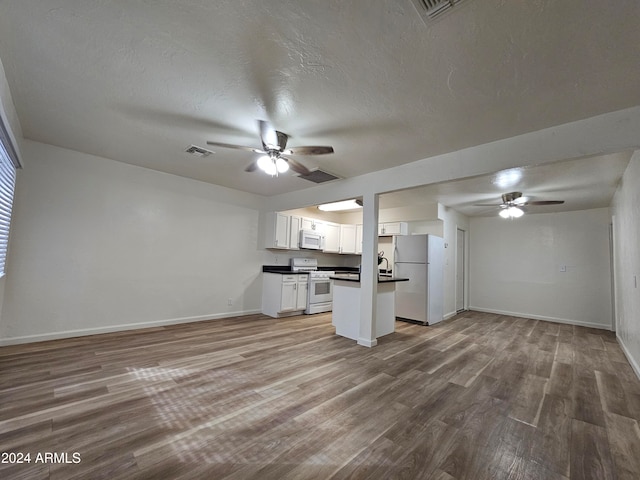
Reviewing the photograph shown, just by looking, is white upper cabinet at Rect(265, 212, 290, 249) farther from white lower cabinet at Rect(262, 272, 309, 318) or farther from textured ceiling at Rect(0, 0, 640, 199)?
textured ceiling at Rect(0, 0, 640, 199)

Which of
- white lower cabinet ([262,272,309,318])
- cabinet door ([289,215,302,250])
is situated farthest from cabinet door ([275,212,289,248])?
white lower cabinet ([262,272,309,318])

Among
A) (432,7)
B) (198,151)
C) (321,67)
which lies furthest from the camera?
(198,151)

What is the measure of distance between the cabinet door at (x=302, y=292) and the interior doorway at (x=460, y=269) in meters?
3.84

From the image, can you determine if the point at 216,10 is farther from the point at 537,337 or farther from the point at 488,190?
the point at 537,337

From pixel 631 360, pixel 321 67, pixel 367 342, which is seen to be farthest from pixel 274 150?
pixel 631 360

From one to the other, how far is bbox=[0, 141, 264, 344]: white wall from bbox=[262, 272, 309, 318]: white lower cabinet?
21.3 inches

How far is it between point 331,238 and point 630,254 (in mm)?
5054

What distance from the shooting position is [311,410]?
2.11 m

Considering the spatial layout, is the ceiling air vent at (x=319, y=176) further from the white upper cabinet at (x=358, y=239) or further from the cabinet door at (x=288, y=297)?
the white upper cabinet at (x=358, y=239)

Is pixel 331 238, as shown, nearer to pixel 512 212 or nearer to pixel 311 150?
pixel 512 212

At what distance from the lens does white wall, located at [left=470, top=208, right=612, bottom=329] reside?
550 cm

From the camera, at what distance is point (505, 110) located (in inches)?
89.4

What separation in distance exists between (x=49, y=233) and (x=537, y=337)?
7.62 metres

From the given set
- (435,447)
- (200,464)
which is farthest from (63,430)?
(435,447)
